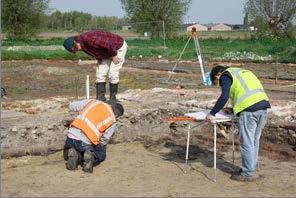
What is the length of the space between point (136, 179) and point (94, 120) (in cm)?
93

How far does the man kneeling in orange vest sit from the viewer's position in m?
7.02

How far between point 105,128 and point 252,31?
1564 inches

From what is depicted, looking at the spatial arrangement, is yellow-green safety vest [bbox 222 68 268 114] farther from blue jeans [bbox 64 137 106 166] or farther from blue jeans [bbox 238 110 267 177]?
blue jeans [bbox 64 137 106 166]

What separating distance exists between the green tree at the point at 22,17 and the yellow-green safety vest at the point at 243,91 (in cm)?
4225

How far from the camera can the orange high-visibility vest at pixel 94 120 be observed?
7059mm

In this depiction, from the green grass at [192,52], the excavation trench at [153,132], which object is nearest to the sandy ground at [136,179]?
the excavation trench at [153,132]

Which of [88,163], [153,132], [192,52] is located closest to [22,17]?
[192,52]

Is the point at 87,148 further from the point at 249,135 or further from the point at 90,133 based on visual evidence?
the point at 249,135

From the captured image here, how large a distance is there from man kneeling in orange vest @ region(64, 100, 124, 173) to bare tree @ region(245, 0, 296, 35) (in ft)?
128

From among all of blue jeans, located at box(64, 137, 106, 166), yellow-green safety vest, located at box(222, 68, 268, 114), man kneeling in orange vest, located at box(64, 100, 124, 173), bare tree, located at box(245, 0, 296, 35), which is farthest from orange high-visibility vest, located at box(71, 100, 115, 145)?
bare tree, located at box(245, 0, 296, 35)

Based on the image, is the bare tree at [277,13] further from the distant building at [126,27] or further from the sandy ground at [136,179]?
the sandy ground at [136,179]

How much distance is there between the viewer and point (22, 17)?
47.8 metres

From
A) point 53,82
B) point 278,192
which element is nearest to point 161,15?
point 53,82

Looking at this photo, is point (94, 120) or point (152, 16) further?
point (152, 16)
